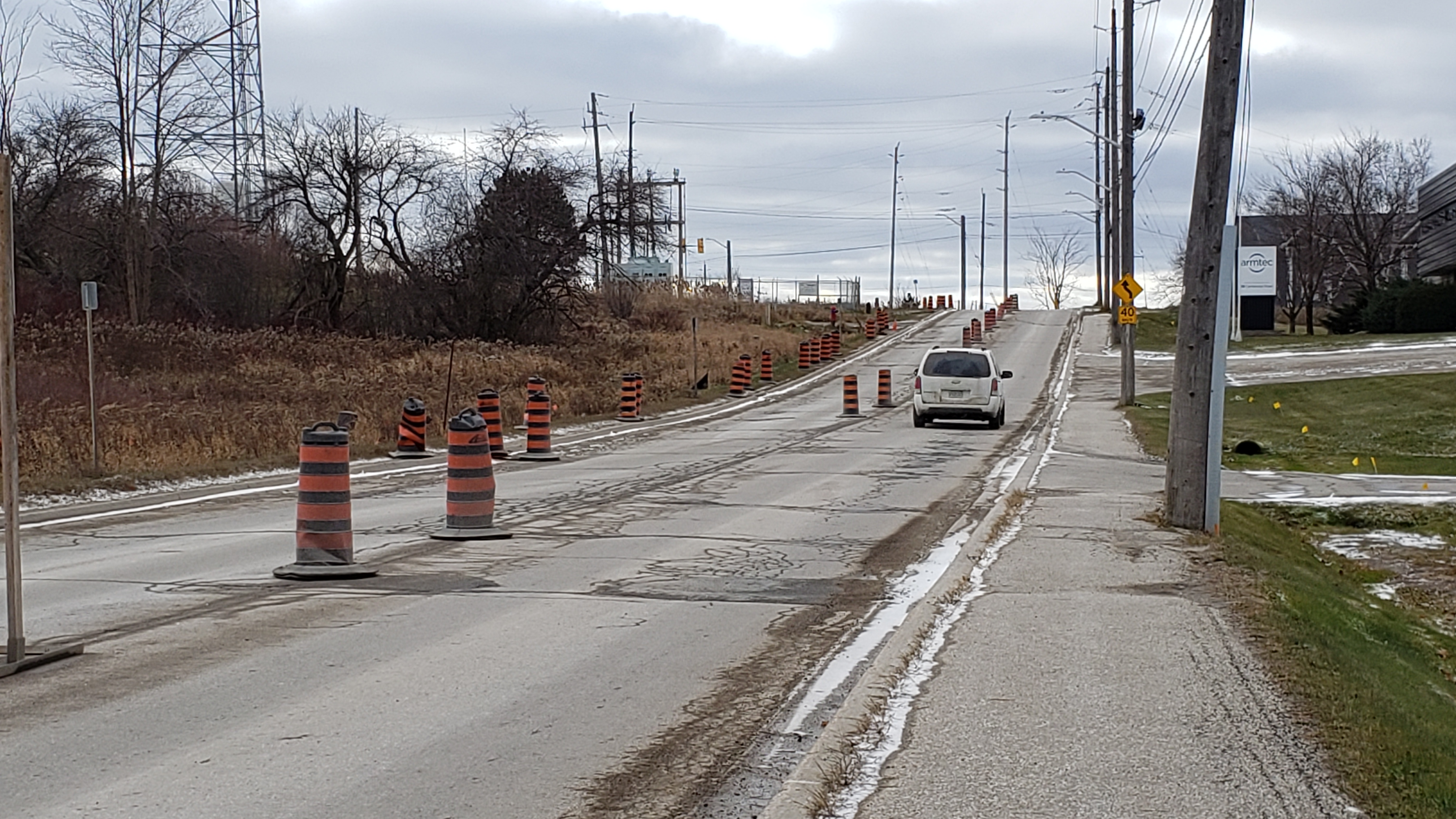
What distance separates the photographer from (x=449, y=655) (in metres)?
8.23

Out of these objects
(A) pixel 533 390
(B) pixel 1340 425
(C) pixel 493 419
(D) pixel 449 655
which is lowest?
(B) pixel 1340 425

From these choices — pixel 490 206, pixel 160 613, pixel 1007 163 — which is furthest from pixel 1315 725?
pixel 1007 163

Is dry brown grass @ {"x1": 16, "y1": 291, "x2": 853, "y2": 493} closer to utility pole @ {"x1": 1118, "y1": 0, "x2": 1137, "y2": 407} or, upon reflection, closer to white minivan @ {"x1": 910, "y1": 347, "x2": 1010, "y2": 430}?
white minivan @ {"x1": 910, "y1": 347, "x2": 1010, "y2": 430}

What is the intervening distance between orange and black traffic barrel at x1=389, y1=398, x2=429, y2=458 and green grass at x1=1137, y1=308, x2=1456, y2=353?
28.3m

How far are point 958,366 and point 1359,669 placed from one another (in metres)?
23.4

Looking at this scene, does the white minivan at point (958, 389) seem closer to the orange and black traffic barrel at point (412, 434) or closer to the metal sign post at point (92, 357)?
the orange and black traffic barrel at point (412, 434)

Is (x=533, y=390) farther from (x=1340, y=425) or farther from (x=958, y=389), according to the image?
(x=1340, y=425)

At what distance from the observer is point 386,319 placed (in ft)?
176

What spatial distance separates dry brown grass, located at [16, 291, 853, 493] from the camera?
21375 millimetres

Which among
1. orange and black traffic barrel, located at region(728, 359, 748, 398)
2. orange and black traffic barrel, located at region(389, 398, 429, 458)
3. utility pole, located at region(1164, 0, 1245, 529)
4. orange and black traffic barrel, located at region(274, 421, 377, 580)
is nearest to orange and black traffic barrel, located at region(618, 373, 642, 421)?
orange and black traffic barrel, located at region(728, 359, 748, 398)

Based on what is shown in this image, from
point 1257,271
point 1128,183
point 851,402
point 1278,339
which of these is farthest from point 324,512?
point 1257,271

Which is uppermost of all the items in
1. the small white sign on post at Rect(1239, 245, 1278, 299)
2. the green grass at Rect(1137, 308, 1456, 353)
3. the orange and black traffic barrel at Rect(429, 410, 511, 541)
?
the small white sign on post at Rect(1239, 245, 1278, 299)

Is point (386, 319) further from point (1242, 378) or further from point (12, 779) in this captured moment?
point (12, 779)

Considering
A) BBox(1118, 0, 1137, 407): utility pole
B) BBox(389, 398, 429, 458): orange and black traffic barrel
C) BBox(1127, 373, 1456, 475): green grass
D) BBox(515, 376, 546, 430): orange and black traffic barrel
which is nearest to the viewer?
BBox(389, 398, 429, 458): orange and black traffic barrel
